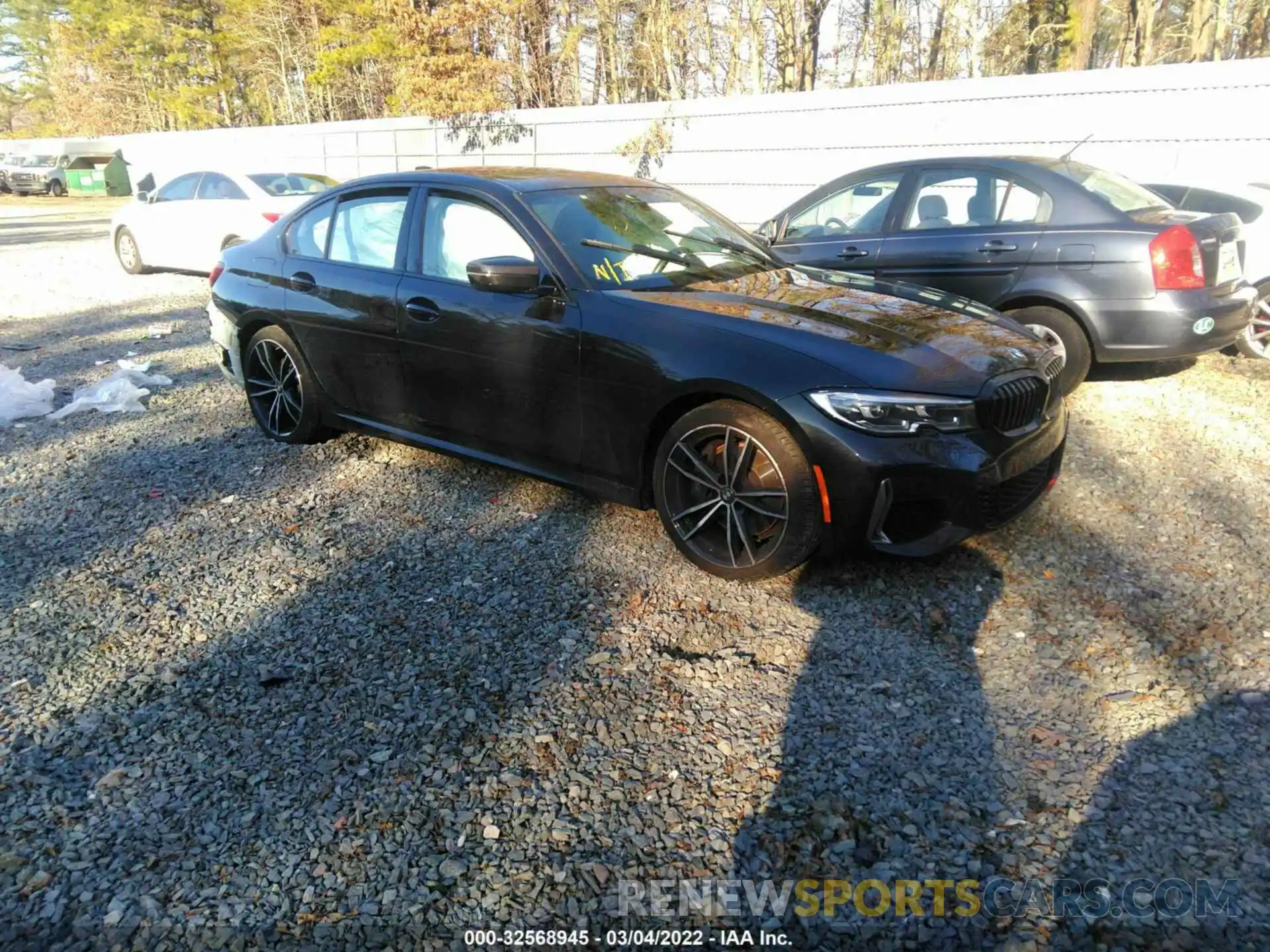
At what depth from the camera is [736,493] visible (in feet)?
11.4

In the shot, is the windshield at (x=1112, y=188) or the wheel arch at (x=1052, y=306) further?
the windshield at (x=1112, y=188)

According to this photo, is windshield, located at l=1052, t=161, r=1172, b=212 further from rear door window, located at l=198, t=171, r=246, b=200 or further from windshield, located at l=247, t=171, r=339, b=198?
rear door window, located at l=198, t=171, r=246, b=200

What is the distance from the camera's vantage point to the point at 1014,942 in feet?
6.43

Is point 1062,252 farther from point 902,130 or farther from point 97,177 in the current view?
point 97,177

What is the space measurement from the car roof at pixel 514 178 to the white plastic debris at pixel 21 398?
10.5 feet

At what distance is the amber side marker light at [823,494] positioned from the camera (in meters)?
3.22

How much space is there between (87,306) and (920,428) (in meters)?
10.3

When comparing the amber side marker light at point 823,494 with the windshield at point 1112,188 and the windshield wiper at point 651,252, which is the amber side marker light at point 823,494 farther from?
the windshield at point 1112,188

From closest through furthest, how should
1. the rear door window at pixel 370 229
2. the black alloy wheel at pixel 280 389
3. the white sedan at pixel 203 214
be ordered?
the rear door window at pixel 370 229 → the black alloy wheel at pixel 280 389 → the white sedan at pixel 203 214

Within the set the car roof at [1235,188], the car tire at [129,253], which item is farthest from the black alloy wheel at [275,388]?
the car tire at [129,253]

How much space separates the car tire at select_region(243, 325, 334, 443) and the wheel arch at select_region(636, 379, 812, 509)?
7.45ft

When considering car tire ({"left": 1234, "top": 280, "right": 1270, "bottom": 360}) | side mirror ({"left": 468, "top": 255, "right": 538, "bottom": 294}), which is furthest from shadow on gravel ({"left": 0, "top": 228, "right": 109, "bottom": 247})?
car tire ({"left": 1234, "top": 280, "right": 1270, "bottom": 360})

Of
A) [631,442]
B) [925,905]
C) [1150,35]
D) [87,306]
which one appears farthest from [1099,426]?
[1150,35]

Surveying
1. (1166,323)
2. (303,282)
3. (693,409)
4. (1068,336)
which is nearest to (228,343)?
(303,282)
